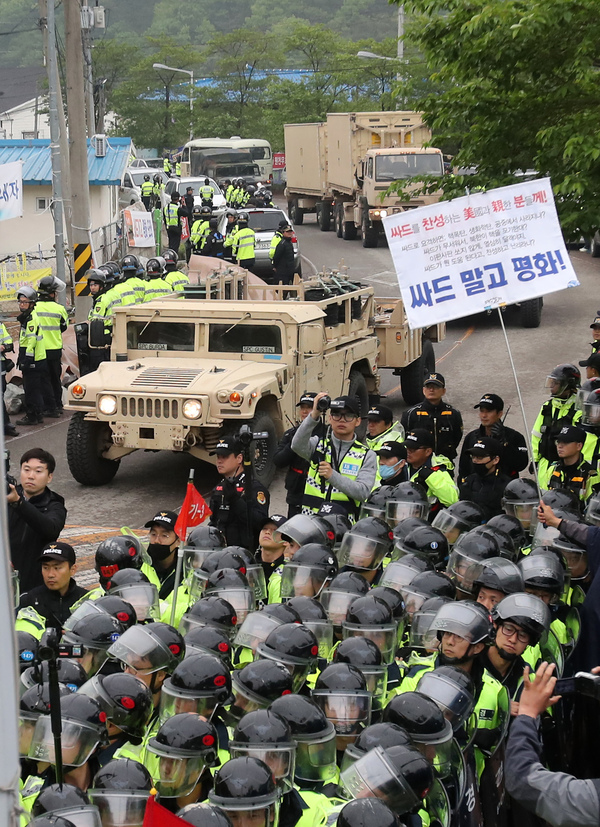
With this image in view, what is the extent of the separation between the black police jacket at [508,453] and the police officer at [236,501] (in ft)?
6.02

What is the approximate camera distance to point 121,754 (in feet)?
14.9

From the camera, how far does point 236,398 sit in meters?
10.8

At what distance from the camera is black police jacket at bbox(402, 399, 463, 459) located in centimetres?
974

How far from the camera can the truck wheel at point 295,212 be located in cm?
3730

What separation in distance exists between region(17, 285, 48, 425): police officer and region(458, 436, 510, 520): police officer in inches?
282

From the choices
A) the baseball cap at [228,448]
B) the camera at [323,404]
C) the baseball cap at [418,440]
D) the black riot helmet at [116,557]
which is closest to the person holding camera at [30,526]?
the black riot helmet at [116,557]

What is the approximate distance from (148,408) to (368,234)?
19649 millimetres

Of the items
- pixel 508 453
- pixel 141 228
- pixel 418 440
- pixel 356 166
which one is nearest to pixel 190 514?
pixel 418 440

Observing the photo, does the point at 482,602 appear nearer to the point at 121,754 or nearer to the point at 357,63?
the point at 121,754

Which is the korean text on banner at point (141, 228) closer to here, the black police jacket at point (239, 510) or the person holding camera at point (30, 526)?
the black police jacket at point (239, 510)

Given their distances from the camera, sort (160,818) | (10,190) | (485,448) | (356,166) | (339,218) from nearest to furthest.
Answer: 1. (160,818)
2. (485,448)
3. (10,190)
4. (356,166)
5. (339,218)

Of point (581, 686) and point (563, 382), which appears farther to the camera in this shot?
point (563, 382)

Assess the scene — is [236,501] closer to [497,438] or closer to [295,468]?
[295,468]

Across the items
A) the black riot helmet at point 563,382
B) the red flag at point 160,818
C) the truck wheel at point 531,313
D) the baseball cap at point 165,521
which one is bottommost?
the truck wheel at point 531,313
